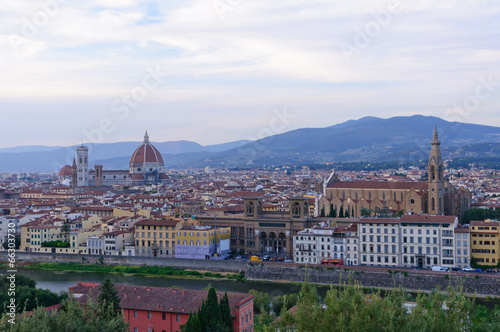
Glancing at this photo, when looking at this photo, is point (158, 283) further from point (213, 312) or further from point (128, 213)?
point (128, 213)

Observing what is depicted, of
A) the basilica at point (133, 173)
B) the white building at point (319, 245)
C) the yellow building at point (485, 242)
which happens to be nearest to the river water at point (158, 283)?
the white building at point (319, 245)

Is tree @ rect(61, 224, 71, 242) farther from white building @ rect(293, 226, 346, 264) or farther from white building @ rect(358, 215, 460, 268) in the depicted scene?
white building @ rect(358, 215, 460, 268)

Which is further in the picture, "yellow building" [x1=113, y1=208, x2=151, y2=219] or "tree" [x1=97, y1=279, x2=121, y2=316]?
"yellow building" [x1=113, y1=208, x2=151, y2=219]

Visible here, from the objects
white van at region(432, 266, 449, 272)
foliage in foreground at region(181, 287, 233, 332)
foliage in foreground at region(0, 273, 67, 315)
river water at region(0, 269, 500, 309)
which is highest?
foliage in foreground at region(181, 287, 233, 332)

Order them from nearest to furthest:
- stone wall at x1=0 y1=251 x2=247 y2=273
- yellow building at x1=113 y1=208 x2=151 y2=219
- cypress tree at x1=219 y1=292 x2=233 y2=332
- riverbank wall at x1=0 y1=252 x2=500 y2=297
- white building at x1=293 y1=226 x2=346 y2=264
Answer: cypress tree at x1=219 y1=292 x2=233 y2=332 → riverbank wall at x1=0 y1=252 x2=500 y2=297 → white building at x1=293 y1=226 x2=346 y2=264 → stone wall at x1=0 y1=251 x2=247 y2=273 → yellow building at x1=113 y1=208 x2=151 y2=219

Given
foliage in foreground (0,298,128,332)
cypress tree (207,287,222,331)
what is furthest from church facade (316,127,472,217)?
foliage in foreground (0,298,128,332)

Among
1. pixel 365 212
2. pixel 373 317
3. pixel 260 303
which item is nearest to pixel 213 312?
pixel 260 303

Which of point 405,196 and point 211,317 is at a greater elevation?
point 405,196
